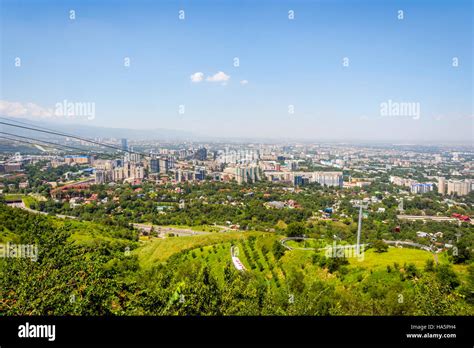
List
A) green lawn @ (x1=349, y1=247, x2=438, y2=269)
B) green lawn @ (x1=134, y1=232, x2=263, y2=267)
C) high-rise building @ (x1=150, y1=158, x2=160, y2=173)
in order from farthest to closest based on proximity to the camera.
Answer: high-rise building @ (x1=150, y1=158, x2=160, y2=173) → green lawn @ (x1=134, y1=232, x2=263, y2=267) → green lawn @ (x1=349, y1=247, x2=438, y2=269)

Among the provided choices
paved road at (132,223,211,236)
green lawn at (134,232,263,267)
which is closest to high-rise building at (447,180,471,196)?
green lawn at (134,232,263,267)

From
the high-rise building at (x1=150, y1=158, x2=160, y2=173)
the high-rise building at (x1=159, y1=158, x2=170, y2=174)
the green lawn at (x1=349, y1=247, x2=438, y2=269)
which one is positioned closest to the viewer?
the green lawn at (x1=349, y1=247, x2=438, y2=269)

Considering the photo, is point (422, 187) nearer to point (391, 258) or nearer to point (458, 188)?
point (458, 188)

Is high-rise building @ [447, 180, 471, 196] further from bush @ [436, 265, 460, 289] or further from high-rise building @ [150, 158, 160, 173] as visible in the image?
high-rise building @ [150, 158, 160, 173]

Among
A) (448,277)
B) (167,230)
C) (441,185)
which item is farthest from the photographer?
(167,230)

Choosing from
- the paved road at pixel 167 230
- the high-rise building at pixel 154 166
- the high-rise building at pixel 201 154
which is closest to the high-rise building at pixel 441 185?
the paved road at pixel 167 230

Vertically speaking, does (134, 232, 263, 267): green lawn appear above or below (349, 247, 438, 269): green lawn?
below

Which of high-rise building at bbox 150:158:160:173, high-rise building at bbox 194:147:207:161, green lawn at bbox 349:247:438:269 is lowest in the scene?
green lawn at bbox 349:247:438:269

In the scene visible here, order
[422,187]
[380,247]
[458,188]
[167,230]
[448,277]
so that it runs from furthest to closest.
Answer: [167,230] < [422,187] < [458,188] < [380,247] < [448,277]

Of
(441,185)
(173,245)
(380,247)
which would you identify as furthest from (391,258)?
(173,245)

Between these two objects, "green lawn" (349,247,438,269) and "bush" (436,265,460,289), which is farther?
"green lawn" (349,247,438,269)
